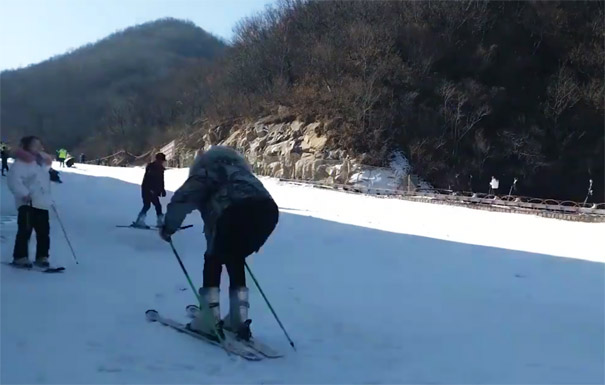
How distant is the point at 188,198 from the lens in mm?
5191

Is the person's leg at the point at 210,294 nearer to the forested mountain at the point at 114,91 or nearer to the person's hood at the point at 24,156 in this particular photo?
the person's hood at the point at 24,156

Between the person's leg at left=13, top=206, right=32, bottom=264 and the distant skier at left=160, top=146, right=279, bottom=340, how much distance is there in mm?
3584

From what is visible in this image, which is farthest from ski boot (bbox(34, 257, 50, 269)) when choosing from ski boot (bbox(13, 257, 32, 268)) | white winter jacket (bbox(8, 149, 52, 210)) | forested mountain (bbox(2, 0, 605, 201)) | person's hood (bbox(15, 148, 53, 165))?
forested mountain (bbox(2, 0, 605, 201))

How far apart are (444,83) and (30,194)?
44462mm

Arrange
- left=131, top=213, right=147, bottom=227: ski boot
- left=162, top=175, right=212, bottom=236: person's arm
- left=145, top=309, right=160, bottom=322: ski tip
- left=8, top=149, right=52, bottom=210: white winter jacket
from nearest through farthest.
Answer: left=162, top=175, right=212, bottom=236: person's arm, left=145, top=309, right=160, bottom=322: ski tip, left=8, top=149, right=52, bottom=210: white winter jacket, left=131, top=213, right=147, bottom=227: ski boot

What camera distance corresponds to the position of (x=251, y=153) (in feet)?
159

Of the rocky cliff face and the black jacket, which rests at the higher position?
the black jacket

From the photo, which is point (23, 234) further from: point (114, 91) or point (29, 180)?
point (114, 91)

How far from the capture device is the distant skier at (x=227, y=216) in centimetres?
511

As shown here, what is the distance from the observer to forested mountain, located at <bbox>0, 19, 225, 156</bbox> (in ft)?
287

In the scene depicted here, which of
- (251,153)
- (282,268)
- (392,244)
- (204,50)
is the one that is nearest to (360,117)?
(251,153)

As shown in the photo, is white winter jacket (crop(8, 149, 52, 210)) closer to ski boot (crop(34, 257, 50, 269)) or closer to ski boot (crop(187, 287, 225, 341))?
ski boot (crop(34, 257, 50, 269))

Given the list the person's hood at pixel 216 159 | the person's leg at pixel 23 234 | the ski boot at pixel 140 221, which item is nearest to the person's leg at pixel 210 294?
the person's hood at pixel 216 159

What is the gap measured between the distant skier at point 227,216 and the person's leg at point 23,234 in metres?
3.58
